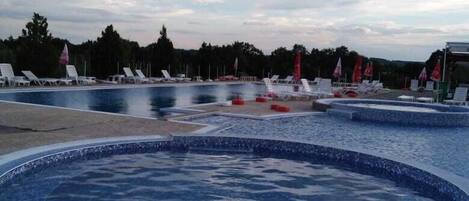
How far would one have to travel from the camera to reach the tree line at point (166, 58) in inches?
768

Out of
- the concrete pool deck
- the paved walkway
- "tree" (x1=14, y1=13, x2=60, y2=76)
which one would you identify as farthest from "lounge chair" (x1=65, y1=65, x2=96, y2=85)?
the paved walkway

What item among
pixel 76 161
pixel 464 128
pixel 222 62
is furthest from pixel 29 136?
pixel 222 62

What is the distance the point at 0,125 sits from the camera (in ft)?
24.5

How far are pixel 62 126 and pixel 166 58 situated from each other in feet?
61.3

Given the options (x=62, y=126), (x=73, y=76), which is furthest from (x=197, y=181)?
(x=73, y=76)

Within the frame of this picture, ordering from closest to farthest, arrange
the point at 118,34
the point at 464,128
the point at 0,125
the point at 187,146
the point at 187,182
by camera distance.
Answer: the point at 187,182
the point at 187,146
the point at 0,125
the point at 464,128
the point at 118,34

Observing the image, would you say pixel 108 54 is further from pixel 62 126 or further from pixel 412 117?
pixel 412 117

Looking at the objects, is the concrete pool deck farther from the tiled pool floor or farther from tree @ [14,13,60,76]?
tree @ [14,13,60,76]

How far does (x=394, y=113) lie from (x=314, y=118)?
5.59 feet

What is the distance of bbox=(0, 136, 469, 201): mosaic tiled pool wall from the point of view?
4.99 meters

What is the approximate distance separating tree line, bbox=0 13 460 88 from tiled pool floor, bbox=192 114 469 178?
40.8ft

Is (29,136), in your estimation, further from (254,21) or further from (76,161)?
(254,21)

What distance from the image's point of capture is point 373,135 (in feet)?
27.9

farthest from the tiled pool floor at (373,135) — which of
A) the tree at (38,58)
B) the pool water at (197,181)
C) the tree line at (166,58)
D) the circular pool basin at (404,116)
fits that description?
the tree line at (166,58)
